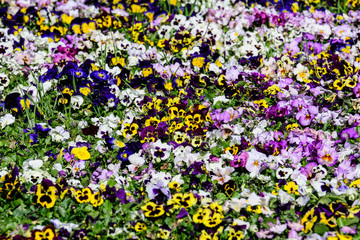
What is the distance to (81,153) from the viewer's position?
3838 millimetres

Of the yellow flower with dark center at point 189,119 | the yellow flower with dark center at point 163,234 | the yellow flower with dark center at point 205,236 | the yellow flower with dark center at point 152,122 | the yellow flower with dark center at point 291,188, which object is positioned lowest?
the yellow flower with dark center at point 163,234

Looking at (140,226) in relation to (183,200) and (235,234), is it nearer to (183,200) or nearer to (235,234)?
(183,200)

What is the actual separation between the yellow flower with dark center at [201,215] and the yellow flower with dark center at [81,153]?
1139 mm

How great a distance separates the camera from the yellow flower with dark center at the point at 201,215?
127 inches

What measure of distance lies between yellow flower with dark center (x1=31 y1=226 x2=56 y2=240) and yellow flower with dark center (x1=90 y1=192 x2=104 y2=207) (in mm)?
385

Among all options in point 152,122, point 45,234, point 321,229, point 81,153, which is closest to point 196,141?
point 152,122

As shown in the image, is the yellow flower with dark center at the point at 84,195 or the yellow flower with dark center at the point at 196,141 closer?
the yellow flower with dark center at the point at 84,195

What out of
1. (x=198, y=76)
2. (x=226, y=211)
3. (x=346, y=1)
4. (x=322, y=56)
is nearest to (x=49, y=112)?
(x=198, y=76)

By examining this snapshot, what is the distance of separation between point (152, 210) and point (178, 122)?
3.99 ft

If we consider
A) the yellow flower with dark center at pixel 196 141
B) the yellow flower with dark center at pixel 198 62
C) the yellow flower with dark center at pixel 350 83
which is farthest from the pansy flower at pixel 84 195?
the yellow flower with dark center at pixel 350 83

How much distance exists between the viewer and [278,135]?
410 centimetres

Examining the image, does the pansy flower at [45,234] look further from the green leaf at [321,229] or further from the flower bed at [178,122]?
the green leaf at [321,229]

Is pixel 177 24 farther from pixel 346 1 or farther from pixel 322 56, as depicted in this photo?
pixel 346 1

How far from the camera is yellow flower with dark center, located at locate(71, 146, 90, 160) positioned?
12.5ft
